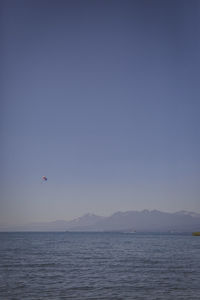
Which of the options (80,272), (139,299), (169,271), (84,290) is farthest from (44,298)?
(169,271)

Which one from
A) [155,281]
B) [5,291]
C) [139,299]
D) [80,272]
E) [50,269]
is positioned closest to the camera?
[139,299]

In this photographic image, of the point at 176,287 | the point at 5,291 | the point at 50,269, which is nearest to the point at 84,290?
the point at 5,291

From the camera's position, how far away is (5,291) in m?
15.9

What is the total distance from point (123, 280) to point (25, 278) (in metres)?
7.40

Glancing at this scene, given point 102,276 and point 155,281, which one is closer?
point 155,281

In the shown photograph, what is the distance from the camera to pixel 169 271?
2277 centimetres

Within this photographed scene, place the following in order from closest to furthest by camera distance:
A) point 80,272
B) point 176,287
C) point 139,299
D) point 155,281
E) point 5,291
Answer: point 139,299
point 5,291
point 176,287
point 155,281
point 80,272

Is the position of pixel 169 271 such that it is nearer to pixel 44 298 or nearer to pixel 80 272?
pixel 80 272

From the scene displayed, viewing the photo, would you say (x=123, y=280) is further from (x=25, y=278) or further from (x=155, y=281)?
(x=25, y=278)

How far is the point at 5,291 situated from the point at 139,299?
806 cm

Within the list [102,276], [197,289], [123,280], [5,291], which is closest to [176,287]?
[197,289]

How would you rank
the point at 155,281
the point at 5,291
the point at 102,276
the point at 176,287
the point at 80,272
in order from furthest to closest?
the point at 80,272 → the point at 102,276 → the point at 155,281 → the point at 176,287 → the point at 5,291

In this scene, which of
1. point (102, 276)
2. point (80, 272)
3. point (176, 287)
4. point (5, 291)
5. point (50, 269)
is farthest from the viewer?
point (50, 269)

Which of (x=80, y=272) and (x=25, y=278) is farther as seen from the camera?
(x=80, y=272)
